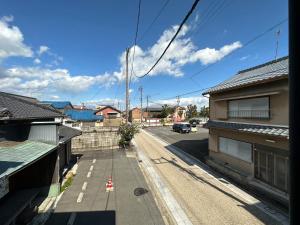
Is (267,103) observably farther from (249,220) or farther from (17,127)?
(17,127)

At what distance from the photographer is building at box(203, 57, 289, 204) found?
11.2 meters

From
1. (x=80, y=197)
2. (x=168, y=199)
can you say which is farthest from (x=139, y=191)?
(x=80, y=197)

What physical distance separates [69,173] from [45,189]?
3.80 m

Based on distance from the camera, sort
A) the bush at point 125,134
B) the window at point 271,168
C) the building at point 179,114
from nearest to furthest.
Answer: the window at point 271,168, the bush at point 125,134, the building at point 179,114

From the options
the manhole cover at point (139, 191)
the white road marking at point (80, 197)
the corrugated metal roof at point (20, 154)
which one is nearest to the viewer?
the corrugated metal roof at point (20, 154)

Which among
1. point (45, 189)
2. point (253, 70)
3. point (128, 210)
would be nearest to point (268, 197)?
point (128, 210)

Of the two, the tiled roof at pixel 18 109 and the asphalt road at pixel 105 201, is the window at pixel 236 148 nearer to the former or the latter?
the asphalt road at pixel 105 201

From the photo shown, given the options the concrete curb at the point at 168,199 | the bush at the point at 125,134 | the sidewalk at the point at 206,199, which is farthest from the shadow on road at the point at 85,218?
the bush at the point at 125,134

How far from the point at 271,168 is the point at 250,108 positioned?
3873 millimetres

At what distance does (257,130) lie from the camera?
1217cm

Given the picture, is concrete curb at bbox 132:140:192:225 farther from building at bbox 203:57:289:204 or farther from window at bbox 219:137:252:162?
window at bbox 219:137:252:162

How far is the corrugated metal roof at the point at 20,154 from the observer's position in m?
6.79

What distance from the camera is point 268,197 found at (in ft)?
36.2

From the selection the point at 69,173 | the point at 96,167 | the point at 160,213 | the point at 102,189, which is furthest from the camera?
the point at 96,167
